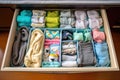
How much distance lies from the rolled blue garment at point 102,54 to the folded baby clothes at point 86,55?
0.04m

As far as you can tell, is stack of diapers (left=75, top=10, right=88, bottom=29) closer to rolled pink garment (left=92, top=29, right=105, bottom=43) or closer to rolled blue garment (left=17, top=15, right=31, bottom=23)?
rolled pink garment (left=92, top=29, right=105, bottom=43)

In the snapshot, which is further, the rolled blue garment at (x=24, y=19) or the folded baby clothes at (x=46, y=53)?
the rolled blue garment at (x=24, y=19)

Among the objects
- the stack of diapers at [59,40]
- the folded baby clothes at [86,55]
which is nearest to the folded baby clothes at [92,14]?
the stack of diapers at [59,40]

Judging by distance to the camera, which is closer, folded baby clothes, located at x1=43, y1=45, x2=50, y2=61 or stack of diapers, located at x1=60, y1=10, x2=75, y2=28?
folded baby clothes, located at x1=43, y1=45, x2=50, y2=61

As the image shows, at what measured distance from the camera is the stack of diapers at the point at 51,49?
3.80 feet

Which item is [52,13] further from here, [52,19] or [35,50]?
[35,50]

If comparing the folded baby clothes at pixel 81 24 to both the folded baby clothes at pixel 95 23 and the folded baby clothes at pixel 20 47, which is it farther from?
the folded baby clothes at pixel 20 47

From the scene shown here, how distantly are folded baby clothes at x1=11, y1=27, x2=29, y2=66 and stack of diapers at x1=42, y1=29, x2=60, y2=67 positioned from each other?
15 cm

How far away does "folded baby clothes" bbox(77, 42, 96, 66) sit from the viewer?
1.15m

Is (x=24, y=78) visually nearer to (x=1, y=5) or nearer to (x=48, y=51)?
(x=48, y=51)

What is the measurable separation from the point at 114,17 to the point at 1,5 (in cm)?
98

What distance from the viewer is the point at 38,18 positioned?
1.36 metres

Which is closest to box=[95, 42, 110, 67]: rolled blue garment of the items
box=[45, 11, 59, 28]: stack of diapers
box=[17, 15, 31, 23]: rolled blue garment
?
box=[45, 11, 59, 28]: stack of diapers

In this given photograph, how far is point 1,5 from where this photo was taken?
1.36 m
